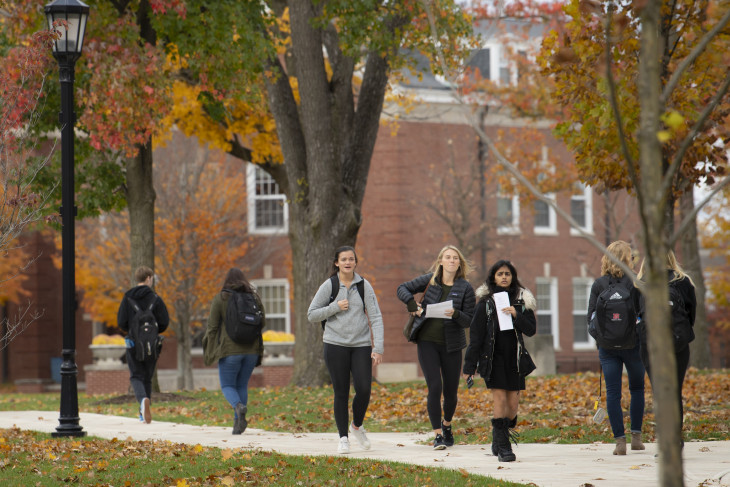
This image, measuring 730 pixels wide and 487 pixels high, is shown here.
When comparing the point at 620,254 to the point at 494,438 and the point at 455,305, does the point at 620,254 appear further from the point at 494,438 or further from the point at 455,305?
the point at 494,438

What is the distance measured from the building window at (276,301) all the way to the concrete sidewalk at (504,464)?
2012 cm

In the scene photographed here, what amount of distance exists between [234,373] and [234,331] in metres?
0.53

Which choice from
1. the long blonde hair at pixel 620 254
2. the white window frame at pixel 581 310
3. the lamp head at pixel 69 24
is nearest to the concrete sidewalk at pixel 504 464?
the long blonde hair at pixel 620 254

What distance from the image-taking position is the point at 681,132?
1086 cm

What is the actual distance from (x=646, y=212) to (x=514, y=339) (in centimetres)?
509

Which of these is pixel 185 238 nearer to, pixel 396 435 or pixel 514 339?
pixel 396 435

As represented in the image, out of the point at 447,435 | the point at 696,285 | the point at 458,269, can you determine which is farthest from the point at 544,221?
the point at 447,435

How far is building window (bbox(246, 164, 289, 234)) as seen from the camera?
32781mm

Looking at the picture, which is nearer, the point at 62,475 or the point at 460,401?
the point at 62,475

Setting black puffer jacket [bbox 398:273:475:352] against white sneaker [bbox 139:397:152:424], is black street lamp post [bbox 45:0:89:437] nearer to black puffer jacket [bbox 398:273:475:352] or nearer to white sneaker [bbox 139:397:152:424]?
white sneaker [bbox 139:397:152:424]

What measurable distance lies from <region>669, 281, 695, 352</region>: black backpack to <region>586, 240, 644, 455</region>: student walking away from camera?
32 centimetres

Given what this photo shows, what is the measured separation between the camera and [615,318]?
8758mm

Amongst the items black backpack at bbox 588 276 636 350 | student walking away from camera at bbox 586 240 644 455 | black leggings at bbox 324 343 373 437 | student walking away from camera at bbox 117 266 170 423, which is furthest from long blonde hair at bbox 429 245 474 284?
student walking away from camera at bbox 117 266 170 423

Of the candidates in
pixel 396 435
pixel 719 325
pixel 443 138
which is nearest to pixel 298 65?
pixel 396 435
